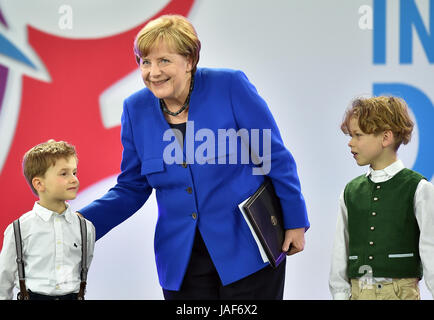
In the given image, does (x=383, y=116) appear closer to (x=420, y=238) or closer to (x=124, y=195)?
(x=420, y=238)

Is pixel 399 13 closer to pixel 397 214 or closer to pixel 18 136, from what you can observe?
pixel 397 214

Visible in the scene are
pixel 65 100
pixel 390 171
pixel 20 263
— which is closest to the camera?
pixel 20 263

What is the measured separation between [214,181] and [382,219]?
2.04ft

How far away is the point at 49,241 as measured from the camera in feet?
7.84

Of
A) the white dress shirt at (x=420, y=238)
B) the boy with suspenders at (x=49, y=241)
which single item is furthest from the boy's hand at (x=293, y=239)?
the boy with suspenders at (x=49, y=241)

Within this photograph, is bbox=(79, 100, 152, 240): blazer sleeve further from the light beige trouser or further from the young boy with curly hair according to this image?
the light beige trouser

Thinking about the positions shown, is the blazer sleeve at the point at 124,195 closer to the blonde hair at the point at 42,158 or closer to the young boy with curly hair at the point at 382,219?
the blonde hair at the point at 42,158

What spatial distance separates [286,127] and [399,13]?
0.89 meters

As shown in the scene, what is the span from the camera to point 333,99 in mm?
4070

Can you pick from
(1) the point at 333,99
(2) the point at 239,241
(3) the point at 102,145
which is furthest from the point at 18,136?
(2) the point at 239,241

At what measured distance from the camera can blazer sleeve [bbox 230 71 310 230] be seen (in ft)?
8.03

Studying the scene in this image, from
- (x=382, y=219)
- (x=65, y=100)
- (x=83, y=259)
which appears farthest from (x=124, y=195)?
(x=65, y=100)

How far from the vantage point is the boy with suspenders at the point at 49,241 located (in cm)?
236

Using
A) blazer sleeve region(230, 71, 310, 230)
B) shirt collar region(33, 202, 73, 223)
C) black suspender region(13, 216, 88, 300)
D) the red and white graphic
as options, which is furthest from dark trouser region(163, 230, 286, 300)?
the red and white graphic
